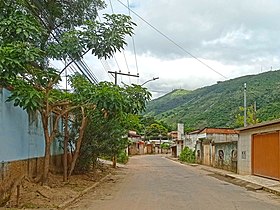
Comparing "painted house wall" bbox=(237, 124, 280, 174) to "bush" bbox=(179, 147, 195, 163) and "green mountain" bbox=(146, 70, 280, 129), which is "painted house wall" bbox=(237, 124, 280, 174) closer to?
"bush" bbox=(179, 147, 195, 163)

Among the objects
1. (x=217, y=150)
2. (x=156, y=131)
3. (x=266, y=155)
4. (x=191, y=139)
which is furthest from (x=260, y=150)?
(x=156, y=131)

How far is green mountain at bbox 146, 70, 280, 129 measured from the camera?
68731mm

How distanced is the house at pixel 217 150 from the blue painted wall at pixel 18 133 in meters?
17.1

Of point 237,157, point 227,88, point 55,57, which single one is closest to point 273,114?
point 227,88

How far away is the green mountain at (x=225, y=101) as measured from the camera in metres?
68.7

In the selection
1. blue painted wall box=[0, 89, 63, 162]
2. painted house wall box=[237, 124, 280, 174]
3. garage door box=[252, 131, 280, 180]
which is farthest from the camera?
painted house wall box=[237, 124, 280, 174]

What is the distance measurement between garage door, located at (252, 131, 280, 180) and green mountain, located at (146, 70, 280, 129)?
103 ft

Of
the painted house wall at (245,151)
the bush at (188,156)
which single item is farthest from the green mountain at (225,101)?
the painted house wall at (245,151)

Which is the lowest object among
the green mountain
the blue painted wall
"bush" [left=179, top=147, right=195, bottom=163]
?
"bush" [left=179, top=147, right=195, bottom=163]

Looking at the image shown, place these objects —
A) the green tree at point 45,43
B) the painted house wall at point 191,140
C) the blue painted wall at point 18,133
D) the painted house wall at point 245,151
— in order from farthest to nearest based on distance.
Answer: the painted house wall at point 191,140, the painted house wall at point 245,151, the blue painted wall at point 18,133, the green tree at point 45,43

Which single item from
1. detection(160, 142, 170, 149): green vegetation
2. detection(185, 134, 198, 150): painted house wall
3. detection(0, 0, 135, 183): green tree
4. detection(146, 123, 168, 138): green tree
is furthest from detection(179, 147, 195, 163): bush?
detection(146, 123, 168, 138): green tree

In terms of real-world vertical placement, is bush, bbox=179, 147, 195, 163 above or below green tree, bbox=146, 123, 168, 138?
below

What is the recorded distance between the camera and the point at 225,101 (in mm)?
80062

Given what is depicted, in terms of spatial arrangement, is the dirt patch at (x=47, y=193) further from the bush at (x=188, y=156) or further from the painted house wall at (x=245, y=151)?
the bush at (x=188, y=156)
